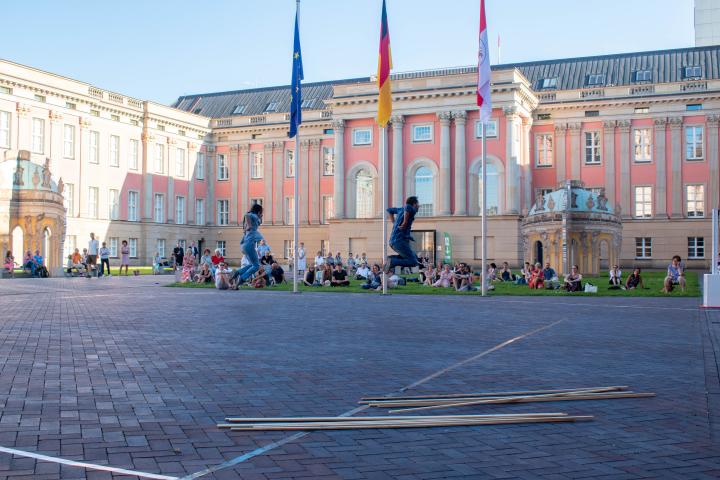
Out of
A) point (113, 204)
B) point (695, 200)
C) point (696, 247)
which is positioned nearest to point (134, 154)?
point (113, 204)

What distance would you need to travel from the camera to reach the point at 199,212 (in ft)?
244

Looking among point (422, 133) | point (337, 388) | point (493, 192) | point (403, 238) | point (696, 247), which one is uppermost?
point (422, 133)

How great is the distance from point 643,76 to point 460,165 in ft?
63.4

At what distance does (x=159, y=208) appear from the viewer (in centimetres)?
6844

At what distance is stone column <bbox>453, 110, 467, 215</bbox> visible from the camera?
5762 centimetres

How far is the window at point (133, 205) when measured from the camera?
64750 millimetres

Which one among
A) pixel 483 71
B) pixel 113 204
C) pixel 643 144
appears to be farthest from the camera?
pixel 113 204

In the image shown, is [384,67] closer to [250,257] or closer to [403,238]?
[403,238]

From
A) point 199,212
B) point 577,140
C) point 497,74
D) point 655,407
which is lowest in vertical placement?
point 655,407

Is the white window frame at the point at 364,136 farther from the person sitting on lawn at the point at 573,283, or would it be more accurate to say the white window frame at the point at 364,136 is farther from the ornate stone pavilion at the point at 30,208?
the person sitting on lawn at the point at 573,283

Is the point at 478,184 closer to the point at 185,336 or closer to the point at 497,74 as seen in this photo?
the point at 497,74

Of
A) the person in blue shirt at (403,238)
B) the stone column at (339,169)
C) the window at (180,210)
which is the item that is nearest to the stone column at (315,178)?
the stone column at (339,169)

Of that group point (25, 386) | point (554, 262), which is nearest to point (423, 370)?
point (25, 386)

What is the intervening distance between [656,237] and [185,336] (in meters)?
53.1
